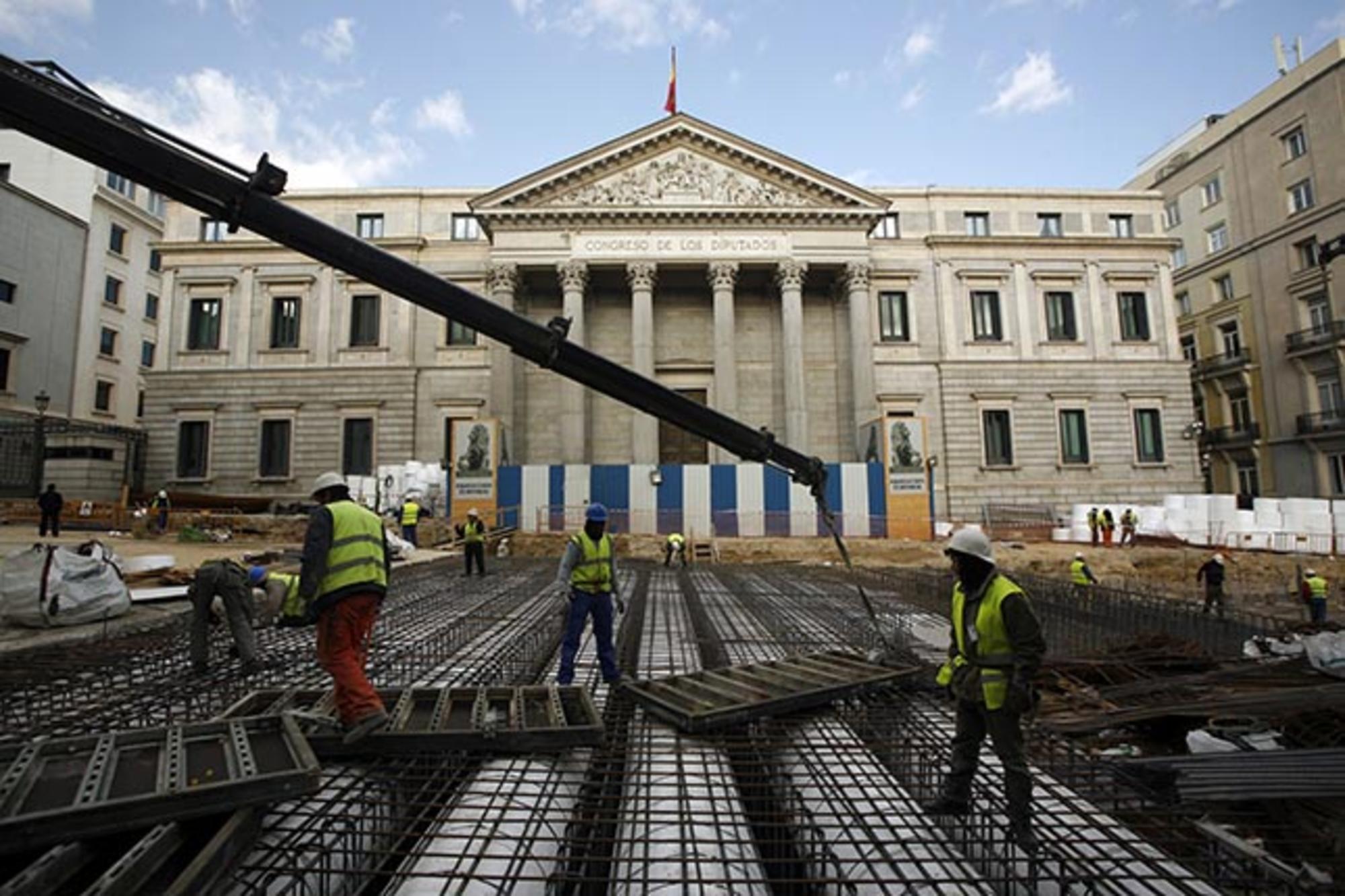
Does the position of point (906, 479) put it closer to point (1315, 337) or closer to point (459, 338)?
point (459, 338)

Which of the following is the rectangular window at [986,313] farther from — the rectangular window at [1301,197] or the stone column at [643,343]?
the stone column at [643,343]

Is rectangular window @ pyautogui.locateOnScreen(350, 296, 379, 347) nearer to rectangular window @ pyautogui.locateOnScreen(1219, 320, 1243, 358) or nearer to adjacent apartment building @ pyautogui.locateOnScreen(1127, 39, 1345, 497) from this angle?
adjacent apartment building @ pyautogui.locateOnScreen(1127, 39, 1345, 497)

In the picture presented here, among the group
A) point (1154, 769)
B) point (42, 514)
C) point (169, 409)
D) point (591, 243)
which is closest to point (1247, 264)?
point (591, 243)

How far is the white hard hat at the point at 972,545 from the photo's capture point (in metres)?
3.31

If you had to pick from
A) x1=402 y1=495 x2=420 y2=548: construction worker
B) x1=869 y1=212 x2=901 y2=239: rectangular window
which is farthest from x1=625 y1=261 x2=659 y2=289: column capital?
x1=402 y1=495 x2=420 y2=548: construction worker

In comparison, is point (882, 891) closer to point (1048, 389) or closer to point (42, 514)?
point (42, 514)

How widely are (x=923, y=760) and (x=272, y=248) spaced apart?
1369 inches

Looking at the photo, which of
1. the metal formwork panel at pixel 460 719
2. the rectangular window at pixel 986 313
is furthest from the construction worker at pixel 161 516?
the rectangular window at pixel 986 313

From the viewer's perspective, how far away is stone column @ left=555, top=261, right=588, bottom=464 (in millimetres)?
26047

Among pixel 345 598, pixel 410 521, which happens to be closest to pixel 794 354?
pixel 410 521

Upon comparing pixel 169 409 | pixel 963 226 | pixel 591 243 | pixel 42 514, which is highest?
pixel 963 226

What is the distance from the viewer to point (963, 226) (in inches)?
1257

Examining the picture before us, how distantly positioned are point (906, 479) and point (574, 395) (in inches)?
519

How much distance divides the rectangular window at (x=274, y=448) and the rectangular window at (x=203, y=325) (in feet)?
15.5
